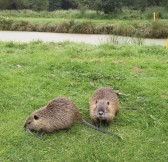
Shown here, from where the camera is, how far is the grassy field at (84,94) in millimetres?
3613

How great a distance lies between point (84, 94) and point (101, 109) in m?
1.04

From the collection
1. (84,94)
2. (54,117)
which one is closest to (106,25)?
(84,94)

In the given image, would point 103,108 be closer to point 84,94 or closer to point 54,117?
point 54,117

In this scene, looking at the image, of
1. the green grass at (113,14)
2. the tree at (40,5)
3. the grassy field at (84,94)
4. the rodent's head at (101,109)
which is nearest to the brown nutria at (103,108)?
the rodent's head at (101,109)

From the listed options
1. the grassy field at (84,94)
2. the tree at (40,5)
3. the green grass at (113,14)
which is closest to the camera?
the grassy field at (84,94)

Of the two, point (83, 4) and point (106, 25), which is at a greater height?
point (83, 4)

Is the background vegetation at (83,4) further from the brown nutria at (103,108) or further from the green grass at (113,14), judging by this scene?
the brown nutria at (103,108)

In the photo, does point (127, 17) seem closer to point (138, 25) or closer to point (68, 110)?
point (138, 25)

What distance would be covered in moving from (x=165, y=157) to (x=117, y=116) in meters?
1.04

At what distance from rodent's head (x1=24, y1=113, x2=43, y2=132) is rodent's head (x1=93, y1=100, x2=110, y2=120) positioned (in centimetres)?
68

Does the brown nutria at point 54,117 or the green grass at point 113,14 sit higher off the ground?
the brown nutria at point 54,117

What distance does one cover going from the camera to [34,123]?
155 inches

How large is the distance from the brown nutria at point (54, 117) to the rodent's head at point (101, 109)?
0.16m

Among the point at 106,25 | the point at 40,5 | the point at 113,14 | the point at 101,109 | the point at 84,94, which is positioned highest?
the point at 40,5
